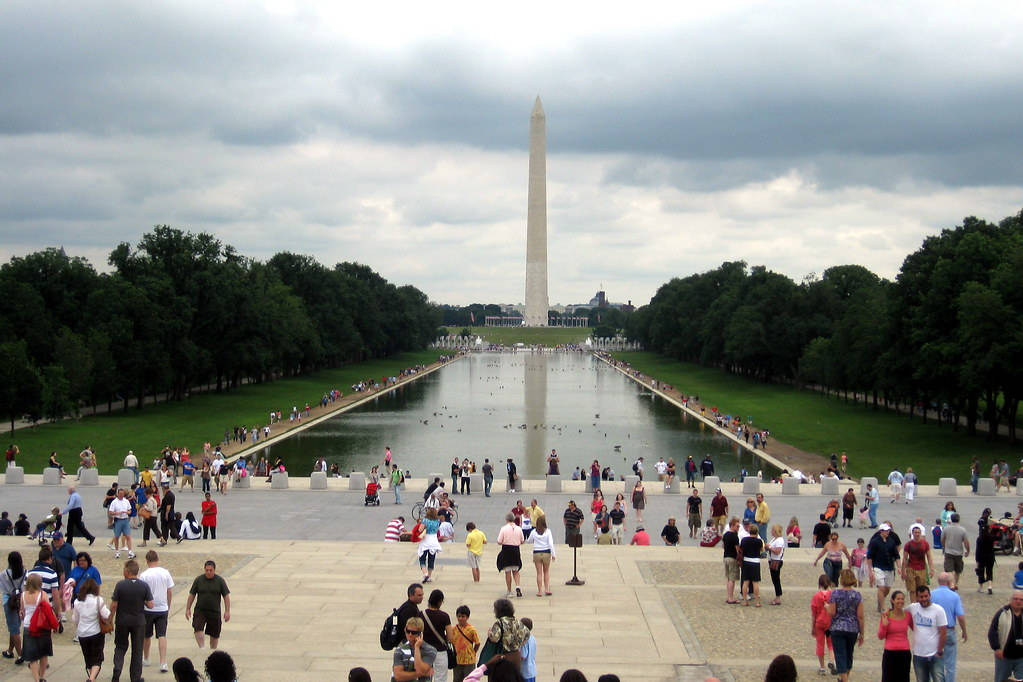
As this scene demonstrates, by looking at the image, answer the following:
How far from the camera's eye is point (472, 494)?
31.7m

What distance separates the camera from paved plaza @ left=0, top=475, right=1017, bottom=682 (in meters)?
12.8

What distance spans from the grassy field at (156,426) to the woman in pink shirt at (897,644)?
109 feet

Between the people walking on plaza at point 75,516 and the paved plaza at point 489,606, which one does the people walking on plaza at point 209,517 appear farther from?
the people walking on plaza at point 75,516

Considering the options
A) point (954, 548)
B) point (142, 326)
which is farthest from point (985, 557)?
point (142, 326)

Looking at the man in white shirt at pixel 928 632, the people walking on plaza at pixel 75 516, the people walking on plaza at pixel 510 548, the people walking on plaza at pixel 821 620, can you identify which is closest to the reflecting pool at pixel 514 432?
the people walking on plaza at pixel 75 516

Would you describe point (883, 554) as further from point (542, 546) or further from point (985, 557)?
point (542, 546)

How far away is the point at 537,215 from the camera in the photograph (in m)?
160

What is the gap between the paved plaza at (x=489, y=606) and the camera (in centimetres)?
1275

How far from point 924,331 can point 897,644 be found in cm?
4169

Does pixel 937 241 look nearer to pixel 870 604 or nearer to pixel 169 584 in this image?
pixel 870 604

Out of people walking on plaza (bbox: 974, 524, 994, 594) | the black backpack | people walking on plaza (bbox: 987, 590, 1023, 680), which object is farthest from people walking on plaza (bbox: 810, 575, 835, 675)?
people walking on plaza (bbox: 974, 524, 994, 594)

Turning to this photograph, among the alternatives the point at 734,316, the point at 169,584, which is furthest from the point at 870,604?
the point at 734,316

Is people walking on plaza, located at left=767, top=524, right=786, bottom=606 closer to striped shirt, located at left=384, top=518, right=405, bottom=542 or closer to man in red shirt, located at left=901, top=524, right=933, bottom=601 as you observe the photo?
man in red shirt, located at left=901, top=524, right=933, bottom=601

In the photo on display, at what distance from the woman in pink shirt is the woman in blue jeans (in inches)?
27.3
